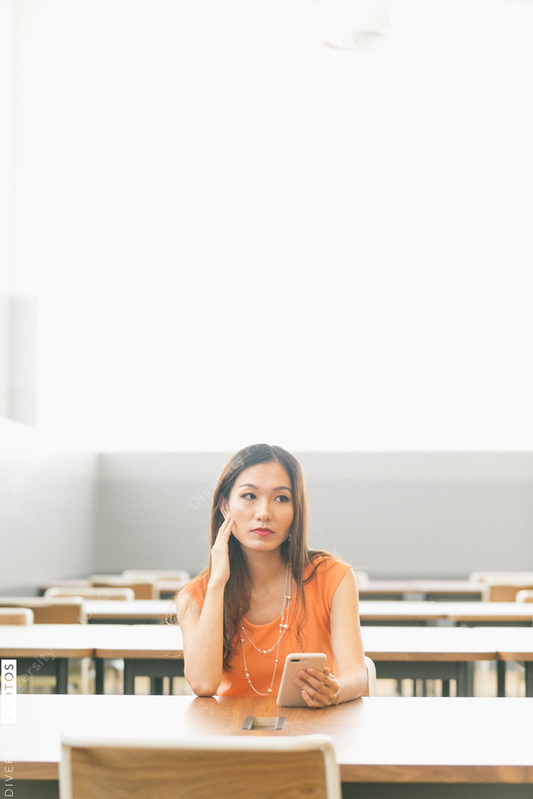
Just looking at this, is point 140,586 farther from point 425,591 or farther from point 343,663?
point 343,663

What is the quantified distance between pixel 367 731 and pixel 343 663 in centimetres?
36

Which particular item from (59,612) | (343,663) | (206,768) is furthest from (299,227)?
(206,768)

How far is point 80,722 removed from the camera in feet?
5.07

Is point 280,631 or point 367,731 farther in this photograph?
point 280,631

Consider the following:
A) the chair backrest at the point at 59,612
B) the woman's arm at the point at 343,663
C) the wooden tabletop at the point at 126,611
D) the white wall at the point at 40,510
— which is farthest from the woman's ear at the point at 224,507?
the white wall at the point at 40,510

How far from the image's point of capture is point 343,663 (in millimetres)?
1832

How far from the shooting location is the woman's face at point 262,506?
6.12 ft

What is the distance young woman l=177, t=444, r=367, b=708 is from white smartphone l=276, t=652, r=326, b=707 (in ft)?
0.54

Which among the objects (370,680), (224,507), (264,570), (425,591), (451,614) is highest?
(224,507)

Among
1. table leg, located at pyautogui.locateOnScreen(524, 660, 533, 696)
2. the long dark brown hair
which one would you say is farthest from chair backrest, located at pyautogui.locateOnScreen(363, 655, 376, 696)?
table leg, located at pyautogui.locateOnScreen(524, 660, 533, 696)

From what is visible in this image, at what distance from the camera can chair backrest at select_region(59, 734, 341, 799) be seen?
1.01m

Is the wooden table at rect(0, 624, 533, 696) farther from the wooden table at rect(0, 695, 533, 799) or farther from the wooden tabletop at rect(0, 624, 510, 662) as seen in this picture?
the wooden table at rect(0, 695, 533, 799)

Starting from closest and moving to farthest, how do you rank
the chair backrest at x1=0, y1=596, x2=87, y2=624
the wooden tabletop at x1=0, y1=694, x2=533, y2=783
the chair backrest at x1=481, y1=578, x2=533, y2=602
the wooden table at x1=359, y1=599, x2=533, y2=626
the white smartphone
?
the wooden tabletop at x1=0, y1=694, x2=533, y2=783 < the white smartphone < the chair backrest at x1=0, y1=596, x2=87, y2=624 < the wooden table at x1=359, y1=599, x2=533, y2=626 < the chair backrest at x1=481, y1=578, x2=533, y2=602

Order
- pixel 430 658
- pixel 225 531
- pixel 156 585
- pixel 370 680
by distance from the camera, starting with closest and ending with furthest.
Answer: pixel 225 531
pixel 370 680
pixel 430 658
pixel 156 585
